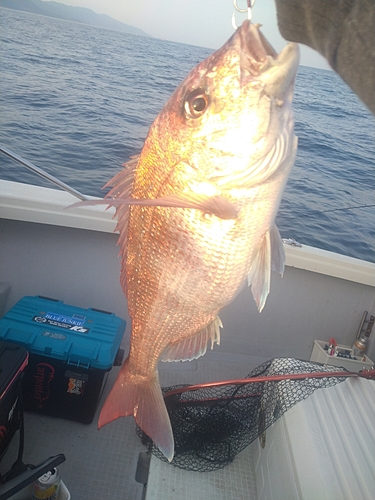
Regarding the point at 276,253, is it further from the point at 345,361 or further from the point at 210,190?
the point at 345,361

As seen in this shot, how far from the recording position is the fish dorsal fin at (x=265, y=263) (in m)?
1.29

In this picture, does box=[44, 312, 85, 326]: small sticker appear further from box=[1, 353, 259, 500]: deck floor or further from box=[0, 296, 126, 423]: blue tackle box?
box=[1, 353, 259, 500]: deck floor

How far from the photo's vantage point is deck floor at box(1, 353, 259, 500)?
2.29 m

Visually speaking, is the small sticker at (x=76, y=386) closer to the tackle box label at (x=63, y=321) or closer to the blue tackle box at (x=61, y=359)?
the blue tackle box at (x=61, y=359)

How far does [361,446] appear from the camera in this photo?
182 centimetres

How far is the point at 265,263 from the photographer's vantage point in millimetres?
1301

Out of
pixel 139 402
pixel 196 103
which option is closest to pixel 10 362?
pixel 139 402

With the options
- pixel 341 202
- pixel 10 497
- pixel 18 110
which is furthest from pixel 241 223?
pixel 18 110

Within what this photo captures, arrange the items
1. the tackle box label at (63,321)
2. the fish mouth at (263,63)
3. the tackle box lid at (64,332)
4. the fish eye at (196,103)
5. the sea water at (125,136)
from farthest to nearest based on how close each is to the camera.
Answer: the sea water at (125,136) < the tackle box label at (63,321) < the tackle box lid at (64,332) < the fish eye at (196,103) < the fish mouth at (263,63)

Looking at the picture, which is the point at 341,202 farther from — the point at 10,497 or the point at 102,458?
the point at 10,497

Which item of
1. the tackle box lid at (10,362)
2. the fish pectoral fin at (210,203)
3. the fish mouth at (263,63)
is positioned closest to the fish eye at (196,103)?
the fish mouth at (263,63)

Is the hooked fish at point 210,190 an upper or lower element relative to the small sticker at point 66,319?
upper

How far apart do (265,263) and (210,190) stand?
303 millimetres

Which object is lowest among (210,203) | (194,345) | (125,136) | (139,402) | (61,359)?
(61,359)
